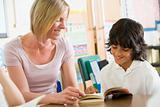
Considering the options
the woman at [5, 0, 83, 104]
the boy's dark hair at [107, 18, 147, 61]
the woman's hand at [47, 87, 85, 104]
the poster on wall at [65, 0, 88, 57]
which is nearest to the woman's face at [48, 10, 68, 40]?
the woman at [5, 0, 83, 104]

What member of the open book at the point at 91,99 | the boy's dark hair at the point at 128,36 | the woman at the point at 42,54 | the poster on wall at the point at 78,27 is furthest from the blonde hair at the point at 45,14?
the poster on wall at the point at 78,27

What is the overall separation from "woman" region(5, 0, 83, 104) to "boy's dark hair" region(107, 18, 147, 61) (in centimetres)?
28

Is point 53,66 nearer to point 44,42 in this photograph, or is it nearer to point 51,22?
point 44,42

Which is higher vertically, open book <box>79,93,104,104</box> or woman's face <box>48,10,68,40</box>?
woman's face <box>48,10,68,40</box>

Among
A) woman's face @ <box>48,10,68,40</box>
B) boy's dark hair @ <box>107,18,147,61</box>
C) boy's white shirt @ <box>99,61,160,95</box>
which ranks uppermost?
woman's face @ <box>48,10,68,40</box>

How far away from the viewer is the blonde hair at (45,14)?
147cm

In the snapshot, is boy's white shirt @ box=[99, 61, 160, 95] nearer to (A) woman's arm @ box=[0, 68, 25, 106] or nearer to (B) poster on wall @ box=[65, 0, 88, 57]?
(A) woman's arm @ box=[0, 68, 25, 106]

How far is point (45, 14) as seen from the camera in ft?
4.81

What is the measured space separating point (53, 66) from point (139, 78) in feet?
1.54

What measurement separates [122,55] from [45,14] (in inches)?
19.4

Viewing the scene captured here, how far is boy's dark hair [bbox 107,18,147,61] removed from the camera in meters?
1.67

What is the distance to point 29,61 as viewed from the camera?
1555 millimetres

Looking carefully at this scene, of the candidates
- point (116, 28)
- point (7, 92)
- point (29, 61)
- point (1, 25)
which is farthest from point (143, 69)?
point (1, 25)

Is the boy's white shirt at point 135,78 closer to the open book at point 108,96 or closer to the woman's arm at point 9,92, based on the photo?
the open book at point 108,96
